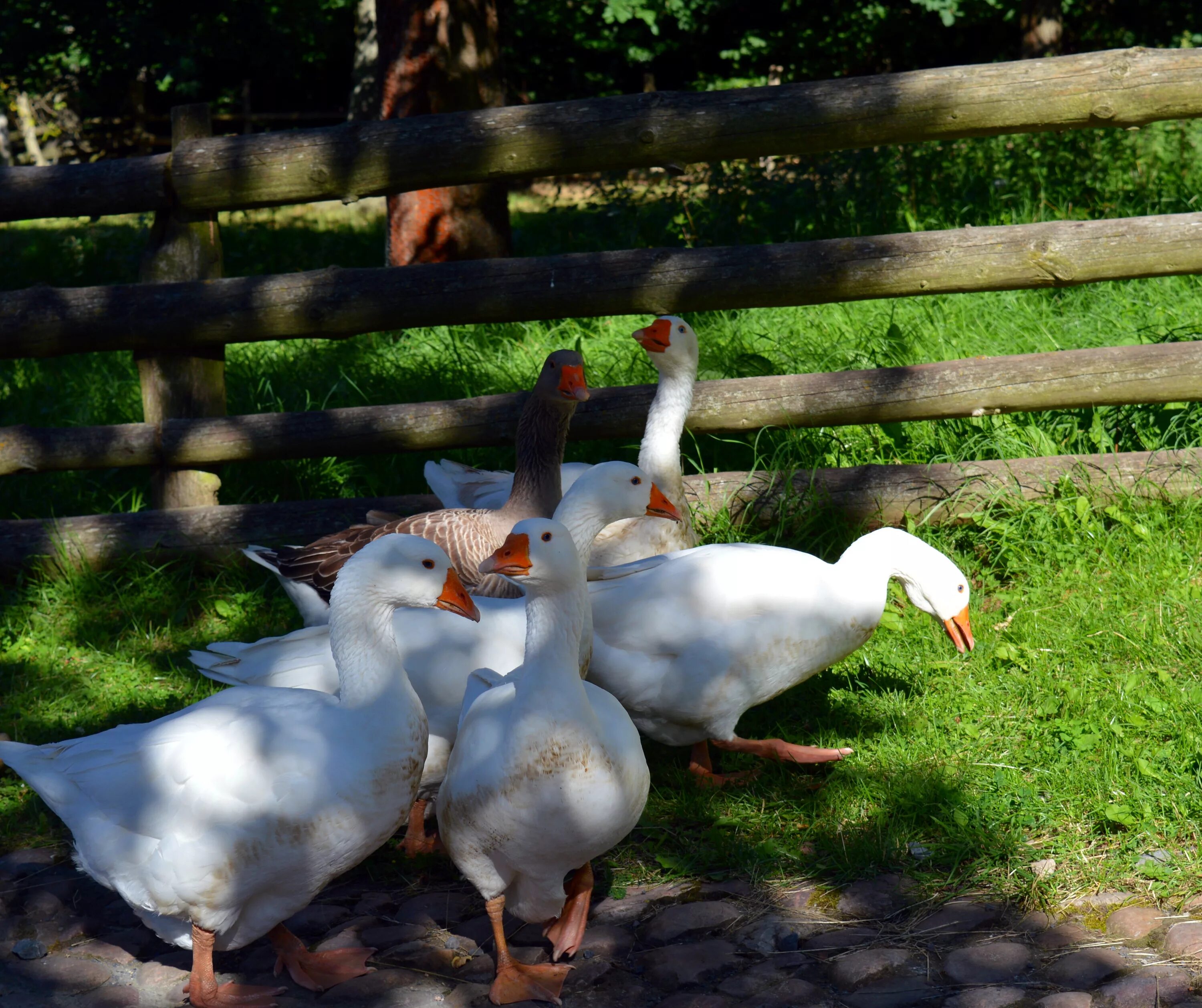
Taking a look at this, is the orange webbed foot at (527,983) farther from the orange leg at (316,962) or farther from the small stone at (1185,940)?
the small stone at (1185,940)

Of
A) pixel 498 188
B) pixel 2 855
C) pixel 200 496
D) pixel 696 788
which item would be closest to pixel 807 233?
pixel 498 188

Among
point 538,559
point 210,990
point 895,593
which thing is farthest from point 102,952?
point 895,593

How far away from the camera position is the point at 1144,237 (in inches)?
185

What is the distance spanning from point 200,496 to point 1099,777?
13.0ft

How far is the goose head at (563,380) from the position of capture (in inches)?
175

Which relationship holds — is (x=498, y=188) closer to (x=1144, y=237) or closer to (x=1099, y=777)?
(x=1144, y=237)

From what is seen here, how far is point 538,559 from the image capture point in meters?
3.01

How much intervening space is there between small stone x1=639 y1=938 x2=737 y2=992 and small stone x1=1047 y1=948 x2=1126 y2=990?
78cm

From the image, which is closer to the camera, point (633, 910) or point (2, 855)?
point (633, 910)

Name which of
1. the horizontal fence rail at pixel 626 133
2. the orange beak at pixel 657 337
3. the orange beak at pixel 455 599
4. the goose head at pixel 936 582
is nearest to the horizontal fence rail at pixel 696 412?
the orange beak at pixel 657 337

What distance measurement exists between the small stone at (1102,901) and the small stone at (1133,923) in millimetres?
29

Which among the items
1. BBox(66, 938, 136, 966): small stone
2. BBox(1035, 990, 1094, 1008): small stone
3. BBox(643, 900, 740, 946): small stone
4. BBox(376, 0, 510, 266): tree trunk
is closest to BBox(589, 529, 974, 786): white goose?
BBox(643, 900, 740, 946): small stone

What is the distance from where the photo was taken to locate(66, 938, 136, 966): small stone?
3152mm

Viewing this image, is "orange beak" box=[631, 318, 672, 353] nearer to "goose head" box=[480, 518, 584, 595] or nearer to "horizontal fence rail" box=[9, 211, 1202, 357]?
"horizontal fence rail" box=[9, 211, 1202, 357]
